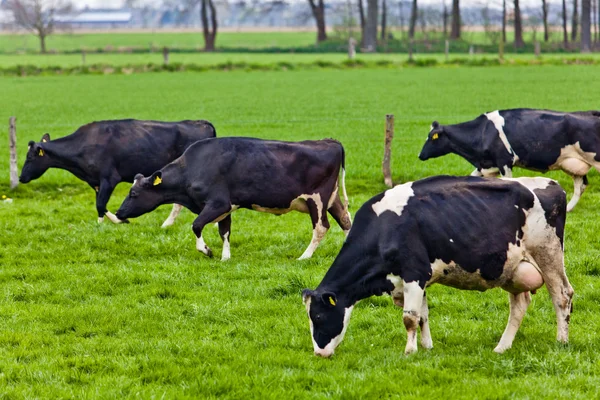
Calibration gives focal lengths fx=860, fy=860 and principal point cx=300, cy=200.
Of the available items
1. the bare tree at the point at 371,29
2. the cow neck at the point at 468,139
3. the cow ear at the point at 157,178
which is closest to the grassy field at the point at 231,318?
the cow ear at the point at 157,178

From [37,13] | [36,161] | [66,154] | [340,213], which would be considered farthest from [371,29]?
[340,213]

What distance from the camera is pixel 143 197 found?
12.8 metres

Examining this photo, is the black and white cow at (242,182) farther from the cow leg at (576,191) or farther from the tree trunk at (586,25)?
the tree trunk at (586,25)

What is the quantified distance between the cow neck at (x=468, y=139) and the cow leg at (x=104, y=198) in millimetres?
6363

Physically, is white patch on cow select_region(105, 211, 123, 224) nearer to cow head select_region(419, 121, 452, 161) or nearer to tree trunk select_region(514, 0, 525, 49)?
cow head select_region(419, 121, 452, 161)

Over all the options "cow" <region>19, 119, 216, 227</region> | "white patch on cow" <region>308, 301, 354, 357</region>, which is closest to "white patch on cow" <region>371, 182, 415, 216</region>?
"white patch on cow" <region>308, 301, 354, 357</region>

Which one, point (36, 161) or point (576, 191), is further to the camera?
point (36, 161)

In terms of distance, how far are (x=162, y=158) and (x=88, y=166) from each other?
1326mm

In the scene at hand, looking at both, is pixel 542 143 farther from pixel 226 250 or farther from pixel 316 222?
pixel 226 250

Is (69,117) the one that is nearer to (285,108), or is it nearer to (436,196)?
(285,108)

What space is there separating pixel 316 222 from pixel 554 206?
5177 mm

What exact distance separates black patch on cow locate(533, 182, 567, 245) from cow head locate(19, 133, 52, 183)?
1055 centimetres

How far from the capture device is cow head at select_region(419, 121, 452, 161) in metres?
16.7

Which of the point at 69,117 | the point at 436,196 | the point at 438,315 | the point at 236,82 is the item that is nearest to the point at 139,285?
the point at 438,315
